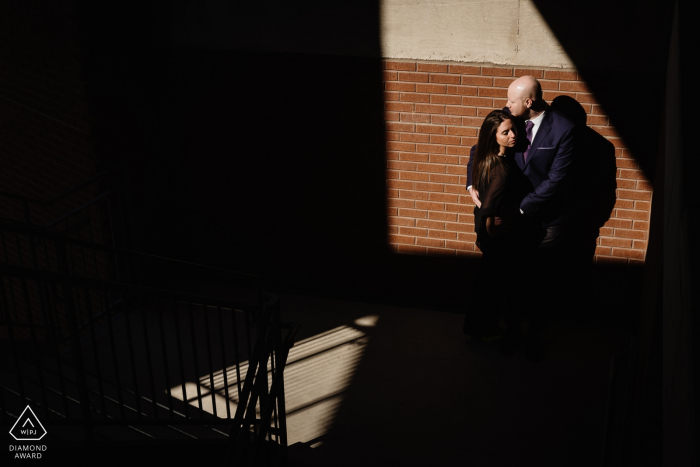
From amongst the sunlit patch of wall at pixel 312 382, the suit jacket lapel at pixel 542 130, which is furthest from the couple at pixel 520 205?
the sunlit patch of wall at pixel 312 382

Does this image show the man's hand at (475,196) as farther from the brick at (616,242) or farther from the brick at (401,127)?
the brick at (616,242)

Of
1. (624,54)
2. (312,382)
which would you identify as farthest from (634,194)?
(312,382)

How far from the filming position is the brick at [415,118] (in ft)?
17.1

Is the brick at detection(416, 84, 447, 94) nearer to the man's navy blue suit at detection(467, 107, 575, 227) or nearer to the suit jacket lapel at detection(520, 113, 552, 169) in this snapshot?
the man's navy blue suit at detection(467, 107, 575, 227)

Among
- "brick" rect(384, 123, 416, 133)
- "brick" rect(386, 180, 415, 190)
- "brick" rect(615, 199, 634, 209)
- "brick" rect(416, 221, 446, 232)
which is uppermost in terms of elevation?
"brick" rect(384, 123, 416, 133)

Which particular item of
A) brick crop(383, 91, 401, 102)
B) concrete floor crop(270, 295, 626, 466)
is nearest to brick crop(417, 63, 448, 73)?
brick crop(383, 91, 401, 102)

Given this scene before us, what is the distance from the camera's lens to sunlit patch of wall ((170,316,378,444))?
4.52 meters

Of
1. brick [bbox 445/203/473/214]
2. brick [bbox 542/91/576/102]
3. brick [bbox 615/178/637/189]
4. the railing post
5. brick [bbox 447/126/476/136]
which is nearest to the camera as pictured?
the railing post

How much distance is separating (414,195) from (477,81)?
1.12 m

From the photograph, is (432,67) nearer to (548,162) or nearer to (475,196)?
(475,196)

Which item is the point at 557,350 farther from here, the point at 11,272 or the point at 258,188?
the point at 11,272

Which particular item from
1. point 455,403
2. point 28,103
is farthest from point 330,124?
point 28,103

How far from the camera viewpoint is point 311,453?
13.8ft

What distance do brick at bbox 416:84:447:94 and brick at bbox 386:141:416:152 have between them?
1.56ft
